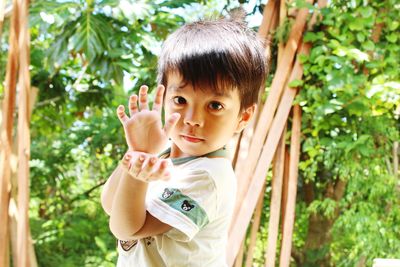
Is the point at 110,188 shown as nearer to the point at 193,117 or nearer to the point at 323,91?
the point at 193,117

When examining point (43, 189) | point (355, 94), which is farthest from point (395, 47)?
point (43, 189)

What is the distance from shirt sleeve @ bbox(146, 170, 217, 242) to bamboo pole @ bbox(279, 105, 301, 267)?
Answer: 1.32 metres

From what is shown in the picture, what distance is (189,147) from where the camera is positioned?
2.89 feet

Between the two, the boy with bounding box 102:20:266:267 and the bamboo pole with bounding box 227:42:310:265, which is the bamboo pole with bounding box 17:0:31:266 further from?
the boy with bounding box 102:20:266:267

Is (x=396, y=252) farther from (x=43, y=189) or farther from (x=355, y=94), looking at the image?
(x=43, y=189)

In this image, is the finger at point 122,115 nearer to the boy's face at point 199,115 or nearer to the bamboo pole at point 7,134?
the boy's face at point 199,115

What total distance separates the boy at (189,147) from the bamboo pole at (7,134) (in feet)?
4.16

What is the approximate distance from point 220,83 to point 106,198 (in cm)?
26

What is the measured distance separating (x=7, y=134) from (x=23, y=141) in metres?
0.06

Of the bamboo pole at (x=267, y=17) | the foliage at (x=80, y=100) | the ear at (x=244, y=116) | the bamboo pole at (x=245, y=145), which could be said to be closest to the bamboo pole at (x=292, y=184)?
the bamboo pole at (x=245, y=145)

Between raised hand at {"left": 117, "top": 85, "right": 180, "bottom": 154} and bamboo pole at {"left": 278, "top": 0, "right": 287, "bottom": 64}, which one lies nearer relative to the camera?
raised hand at {"left": 117, "top": 85, "right": 180, "bottom": 154}

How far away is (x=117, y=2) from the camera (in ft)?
7.38

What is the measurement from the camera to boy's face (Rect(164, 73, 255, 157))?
86 centimetres

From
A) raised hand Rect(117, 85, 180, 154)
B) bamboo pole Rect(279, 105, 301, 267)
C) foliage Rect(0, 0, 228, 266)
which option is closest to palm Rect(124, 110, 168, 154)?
raised hand Rect(117, 85, 180, 154)
